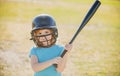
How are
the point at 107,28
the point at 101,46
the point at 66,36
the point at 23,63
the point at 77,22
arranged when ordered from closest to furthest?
the point at 23,63
the point at 101,46
the point at 66,36
the point at 107,28
the point at 77,22

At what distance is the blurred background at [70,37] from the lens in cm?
772

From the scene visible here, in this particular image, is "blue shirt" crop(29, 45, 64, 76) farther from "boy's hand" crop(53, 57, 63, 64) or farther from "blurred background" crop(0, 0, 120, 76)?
"blurred background" crop(0, 0, 120, 76)

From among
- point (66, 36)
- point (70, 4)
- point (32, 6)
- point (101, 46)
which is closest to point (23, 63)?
A: point (101, 46)

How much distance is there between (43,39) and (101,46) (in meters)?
6.17

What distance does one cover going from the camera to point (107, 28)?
1321cm

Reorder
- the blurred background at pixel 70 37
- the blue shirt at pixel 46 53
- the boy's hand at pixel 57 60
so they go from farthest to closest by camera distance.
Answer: the blurred background at pixel 70 37 < the blue shirt at pixel 46 53 < the boy's hand at pixel 57 60

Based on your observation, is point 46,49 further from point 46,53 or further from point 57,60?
point 57,60

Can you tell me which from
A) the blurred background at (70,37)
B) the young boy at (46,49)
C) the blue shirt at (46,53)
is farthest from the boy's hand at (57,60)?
the blurred background at (70,37)

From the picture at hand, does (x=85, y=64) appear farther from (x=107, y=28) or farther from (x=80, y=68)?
(x=107, y=28)

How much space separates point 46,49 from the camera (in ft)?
12.9

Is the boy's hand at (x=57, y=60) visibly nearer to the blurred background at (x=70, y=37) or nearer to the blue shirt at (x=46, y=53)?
the blue shirt at (x=46, y=53)

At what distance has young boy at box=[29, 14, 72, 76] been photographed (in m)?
3.78

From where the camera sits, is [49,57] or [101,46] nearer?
[49,57]

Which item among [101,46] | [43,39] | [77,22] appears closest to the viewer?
[43,39]
